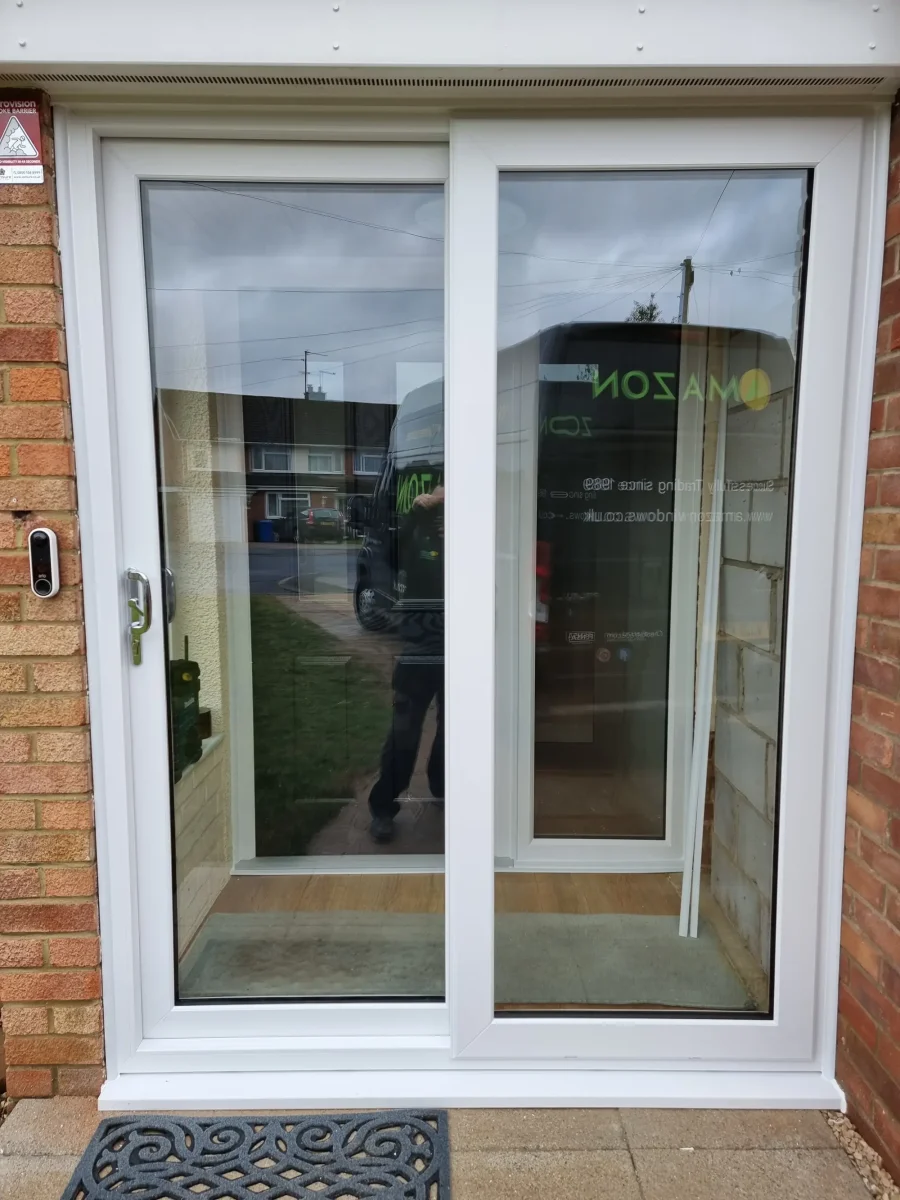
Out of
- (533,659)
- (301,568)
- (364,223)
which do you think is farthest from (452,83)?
(533,659)

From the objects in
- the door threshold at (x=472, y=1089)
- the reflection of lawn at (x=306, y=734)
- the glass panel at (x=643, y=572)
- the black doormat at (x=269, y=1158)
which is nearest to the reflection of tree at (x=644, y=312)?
the glass panel at (x=643, y=572)

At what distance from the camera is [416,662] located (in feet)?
7.07

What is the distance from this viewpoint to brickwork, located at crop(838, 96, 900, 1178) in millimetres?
1657

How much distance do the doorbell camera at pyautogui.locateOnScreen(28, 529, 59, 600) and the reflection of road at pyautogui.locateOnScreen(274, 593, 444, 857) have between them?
2.05 ft

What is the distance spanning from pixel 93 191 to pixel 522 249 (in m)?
1.04

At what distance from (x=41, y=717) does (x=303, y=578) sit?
2.47 ft

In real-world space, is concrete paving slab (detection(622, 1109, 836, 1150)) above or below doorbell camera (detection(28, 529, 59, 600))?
below

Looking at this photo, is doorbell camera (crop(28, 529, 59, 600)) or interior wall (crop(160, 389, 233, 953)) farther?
interior wall (crop(160, 389, 233, 953))

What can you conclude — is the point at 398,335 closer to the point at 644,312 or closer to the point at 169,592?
→ the point at 644,312

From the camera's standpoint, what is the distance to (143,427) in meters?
1.82

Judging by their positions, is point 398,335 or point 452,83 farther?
point 398,335

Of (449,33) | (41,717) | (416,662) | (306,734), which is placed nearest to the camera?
(449,33)

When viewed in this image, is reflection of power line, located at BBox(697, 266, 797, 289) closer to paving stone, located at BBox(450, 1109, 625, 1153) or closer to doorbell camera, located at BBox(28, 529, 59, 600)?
doorbell camera, located at BBox(28, 529, 59, 600)

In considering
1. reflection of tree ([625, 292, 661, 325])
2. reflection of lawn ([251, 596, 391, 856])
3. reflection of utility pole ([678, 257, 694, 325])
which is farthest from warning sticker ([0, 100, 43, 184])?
reflection of utility pole ([678, 257, 694, 325])
